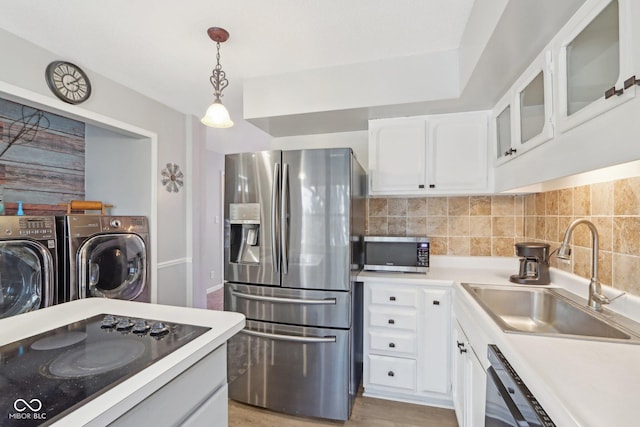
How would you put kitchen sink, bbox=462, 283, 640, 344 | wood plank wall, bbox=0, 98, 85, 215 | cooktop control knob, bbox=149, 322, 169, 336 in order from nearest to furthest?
cooktop control knob, bbox=149, 322, 169, 336
kitchen sink, bbox=462, 283, 640, 344
wood plank wall, bbox=0, 98, 85, 215

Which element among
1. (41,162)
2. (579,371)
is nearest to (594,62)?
(579,371)

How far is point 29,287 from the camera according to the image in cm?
176

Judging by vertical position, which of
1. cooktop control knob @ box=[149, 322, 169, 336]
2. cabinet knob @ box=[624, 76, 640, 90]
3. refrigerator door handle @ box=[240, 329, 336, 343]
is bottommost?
refrigerator door handle @ box=[240, 329, 336, 343]

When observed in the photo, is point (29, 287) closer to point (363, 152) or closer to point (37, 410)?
point (37, 410)

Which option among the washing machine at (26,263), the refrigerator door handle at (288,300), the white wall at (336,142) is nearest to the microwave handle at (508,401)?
the refrigerator door handle at (288,300)

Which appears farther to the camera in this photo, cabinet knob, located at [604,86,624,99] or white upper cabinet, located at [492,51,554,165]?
white upper cabinet, located at [492,51,554,165]

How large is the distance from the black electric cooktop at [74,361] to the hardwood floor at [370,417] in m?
1.34

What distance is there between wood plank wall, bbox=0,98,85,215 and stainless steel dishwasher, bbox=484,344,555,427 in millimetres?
3351

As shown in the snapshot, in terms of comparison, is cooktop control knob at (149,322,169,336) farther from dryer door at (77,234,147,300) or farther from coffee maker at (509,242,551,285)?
coffee maker at (509,242,551,285)

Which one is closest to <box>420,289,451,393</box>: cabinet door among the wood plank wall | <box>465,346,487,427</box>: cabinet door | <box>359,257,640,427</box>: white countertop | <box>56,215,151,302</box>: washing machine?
<box>465,346,487,427</box>: cabinet door

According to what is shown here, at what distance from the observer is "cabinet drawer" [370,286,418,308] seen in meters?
1.96

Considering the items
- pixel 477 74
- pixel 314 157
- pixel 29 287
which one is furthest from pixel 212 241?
pixel 477 74

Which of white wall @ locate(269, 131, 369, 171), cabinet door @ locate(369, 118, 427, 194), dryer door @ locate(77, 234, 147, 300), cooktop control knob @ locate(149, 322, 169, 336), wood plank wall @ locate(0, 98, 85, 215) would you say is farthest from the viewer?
white wall @ locate(269, 131, 369, 171)

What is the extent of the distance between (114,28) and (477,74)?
2.07 metres
